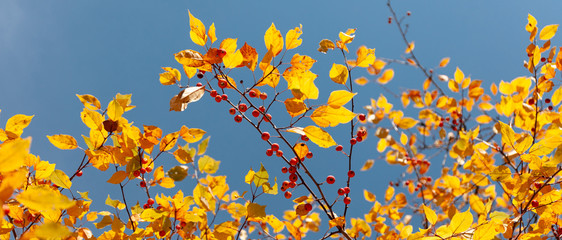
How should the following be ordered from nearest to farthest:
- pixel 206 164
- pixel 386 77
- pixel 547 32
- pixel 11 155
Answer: pixel 11 155 → pixel 206 164 → pixel 547 32 → pixel 386 77

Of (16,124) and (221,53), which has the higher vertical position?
(221,53)

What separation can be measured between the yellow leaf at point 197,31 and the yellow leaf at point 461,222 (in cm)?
120

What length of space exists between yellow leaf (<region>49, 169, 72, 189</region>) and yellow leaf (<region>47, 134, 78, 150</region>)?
4.5 inches

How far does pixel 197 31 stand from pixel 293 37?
1.29 feet

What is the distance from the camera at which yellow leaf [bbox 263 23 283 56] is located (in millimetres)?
1414

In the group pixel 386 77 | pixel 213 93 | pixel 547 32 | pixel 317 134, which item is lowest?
pixel 317 134

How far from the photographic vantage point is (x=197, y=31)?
141 centimetres

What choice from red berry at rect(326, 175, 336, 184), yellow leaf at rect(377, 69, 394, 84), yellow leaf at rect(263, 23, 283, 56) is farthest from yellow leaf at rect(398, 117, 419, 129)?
yellow leaf at rect(263, 23, 283, 56)

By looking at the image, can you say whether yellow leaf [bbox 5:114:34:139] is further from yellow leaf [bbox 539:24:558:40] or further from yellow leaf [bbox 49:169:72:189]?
yellow leaf [bbox 539:24:558:40]

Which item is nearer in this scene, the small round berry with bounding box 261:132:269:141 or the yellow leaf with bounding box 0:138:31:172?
the yellow leaf with bounding box 0:138:31:172

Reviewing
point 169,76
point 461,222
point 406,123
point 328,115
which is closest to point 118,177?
point 169,76

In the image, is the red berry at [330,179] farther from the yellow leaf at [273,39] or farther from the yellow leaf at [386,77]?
the yellow leaf at [386,77]

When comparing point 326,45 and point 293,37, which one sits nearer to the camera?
point 293,37

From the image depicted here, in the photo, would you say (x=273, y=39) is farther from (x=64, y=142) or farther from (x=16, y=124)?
(x=16, y=124)
